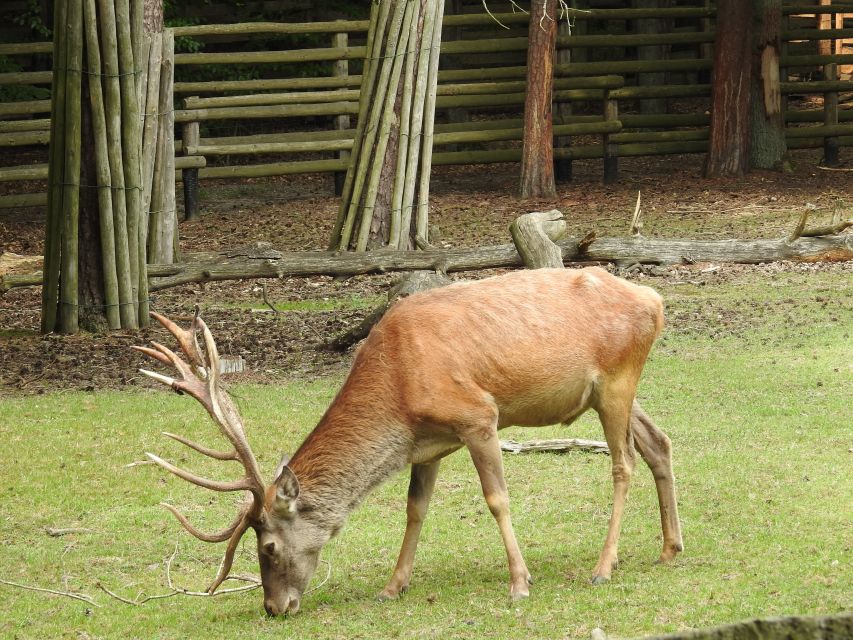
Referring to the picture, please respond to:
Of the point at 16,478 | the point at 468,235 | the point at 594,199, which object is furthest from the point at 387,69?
the point at 16,478

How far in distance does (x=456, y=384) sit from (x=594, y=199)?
1361 centimetres

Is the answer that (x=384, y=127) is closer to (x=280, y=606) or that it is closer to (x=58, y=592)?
(x=58, y=592)

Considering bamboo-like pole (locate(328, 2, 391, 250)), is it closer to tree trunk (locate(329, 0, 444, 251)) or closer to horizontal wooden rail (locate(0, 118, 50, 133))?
tree trunk (locate(329, 0, 444, 251))

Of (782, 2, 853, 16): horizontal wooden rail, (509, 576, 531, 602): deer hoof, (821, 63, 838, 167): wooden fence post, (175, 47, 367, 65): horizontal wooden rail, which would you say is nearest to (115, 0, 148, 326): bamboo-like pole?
(509, 576, 531, 602): deer hoof

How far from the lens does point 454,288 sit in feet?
19.7

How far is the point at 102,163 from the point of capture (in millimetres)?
11242

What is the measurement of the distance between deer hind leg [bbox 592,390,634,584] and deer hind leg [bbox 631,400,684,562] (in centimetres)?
16

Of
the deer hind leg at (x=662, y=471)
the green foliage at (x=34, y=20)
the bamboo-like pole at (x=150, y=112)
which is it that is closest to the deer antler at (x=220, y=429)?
the deer hind leg at (x=662, y=471)

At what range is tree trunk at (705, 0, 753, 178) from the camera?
19141 millimetres

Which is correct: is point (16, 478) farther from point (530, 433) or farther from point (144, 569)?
point (530, 433)

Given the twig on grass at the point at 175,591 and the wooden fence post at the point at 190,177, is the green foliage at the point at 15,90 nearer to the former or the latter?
the wooden fence post at the point at 190,177

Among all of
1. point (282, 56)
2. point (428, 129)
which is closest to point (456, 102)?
point (282, 56)

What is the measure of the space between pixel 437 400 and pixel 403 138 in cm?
942

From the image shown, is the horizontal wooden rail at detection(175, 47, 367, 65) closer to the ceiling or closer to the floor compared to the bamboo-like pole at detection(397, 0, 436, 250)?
closer to the ceiling
